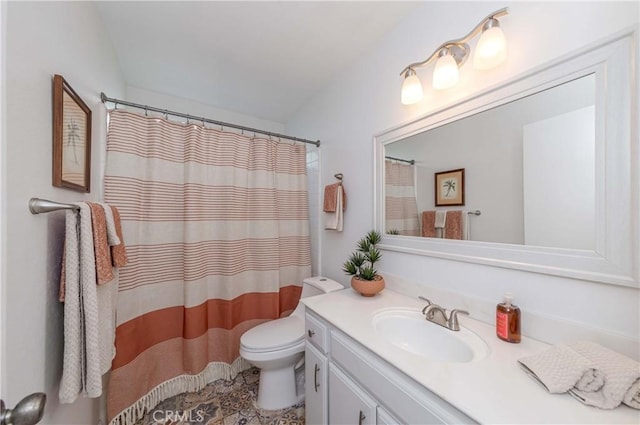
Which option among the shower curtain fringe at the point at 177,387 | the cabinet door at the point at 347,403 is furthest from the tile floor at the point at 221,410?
the cabinet door at the point at 347,403

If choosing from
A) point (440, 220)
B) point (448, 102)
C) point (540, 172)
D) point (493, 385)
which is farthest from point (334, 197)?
point (493, 385)

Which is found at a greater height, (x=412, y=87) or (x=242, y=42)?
(x=242, y=42)

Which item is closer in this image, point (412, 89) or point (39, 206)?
point (39, 206)

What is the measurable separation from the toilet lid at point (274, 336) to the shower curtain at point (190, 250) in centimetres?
31

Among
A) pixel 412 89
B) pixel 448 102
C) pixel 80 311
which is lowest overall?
pixel 80 311

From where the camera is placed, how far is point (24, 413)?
1.47 ft

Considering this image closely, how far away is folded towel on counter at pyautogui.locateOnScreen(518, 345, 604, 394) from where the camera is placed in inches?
23.0

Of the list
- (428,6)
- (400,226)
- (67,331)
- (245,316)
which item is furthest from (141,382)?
(428,6)

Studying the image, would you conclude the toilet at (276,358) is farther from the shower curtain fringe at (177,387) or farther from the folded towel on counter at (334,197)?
the folded towel on counter at (334,197)

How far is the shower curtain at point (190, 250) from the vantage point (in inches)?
54.2

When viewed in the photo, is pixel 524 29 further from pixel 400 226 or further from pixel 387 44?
pixel 400 226

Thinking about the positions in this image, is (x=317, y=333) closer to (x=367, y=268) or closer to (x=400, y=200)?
(x=367, y=268)

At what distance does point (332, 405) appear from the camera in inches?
40.6

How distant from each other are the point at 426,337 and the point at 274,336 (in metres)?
0.90
